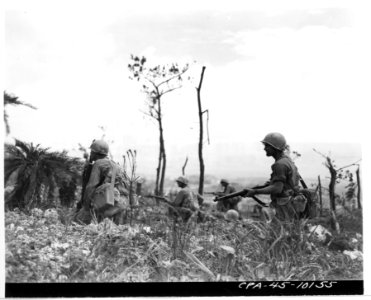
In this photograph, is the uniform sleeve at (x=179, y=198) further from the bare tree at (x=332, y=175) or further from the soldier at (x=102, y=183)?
the bare tree at (x=332, y=175)

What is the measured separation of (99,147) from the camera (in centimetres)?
1500

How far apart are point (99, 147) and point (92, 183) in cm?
60

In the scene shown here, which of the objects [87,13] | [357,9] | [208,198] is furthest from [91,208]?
[357,9]

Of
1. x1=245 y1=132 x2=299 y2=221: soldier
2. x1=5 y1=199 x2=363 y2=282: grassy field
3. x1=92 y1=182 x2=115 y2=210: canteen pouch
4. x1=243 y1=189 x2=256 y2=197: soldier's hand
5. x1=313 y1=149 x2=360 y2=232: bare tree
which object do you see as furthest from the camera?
x1=313 y1=149 x2=360 y2=232: bare tree

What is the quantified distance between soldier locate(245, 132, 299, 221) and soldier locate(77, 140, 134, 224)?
2.06 metres

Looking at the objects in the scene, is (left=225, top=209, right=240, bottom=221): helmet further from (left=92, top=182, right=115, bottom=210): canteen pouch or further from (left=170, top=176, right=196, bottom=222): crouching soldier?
(left=92, top=182, right=115, bottom=210): canteen pouch

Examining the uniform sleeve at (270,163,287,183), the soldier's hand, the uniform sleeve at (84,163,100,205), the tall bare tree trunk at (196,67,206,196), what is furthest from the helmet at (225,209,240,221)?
the uniform sleeve at (84,163,100,205)

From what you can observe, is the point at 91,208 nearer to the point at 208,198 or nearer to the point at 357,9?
the point at 208,198

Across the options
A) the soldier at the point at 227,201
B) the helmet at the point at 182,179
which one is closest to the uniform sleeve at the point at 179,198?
the helmet at the point at 182,179

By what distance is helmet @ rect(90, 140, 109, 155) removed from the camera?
14969mm

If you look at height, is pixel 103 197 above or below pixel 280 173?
below

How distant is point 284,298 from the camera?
45.8ft

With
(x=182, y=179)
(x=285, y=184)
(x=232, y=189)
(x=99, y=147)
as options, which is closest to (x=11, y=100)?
(x=99, y=147)

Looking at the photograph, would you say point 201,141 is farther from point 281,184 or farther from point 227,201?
point 281,184
